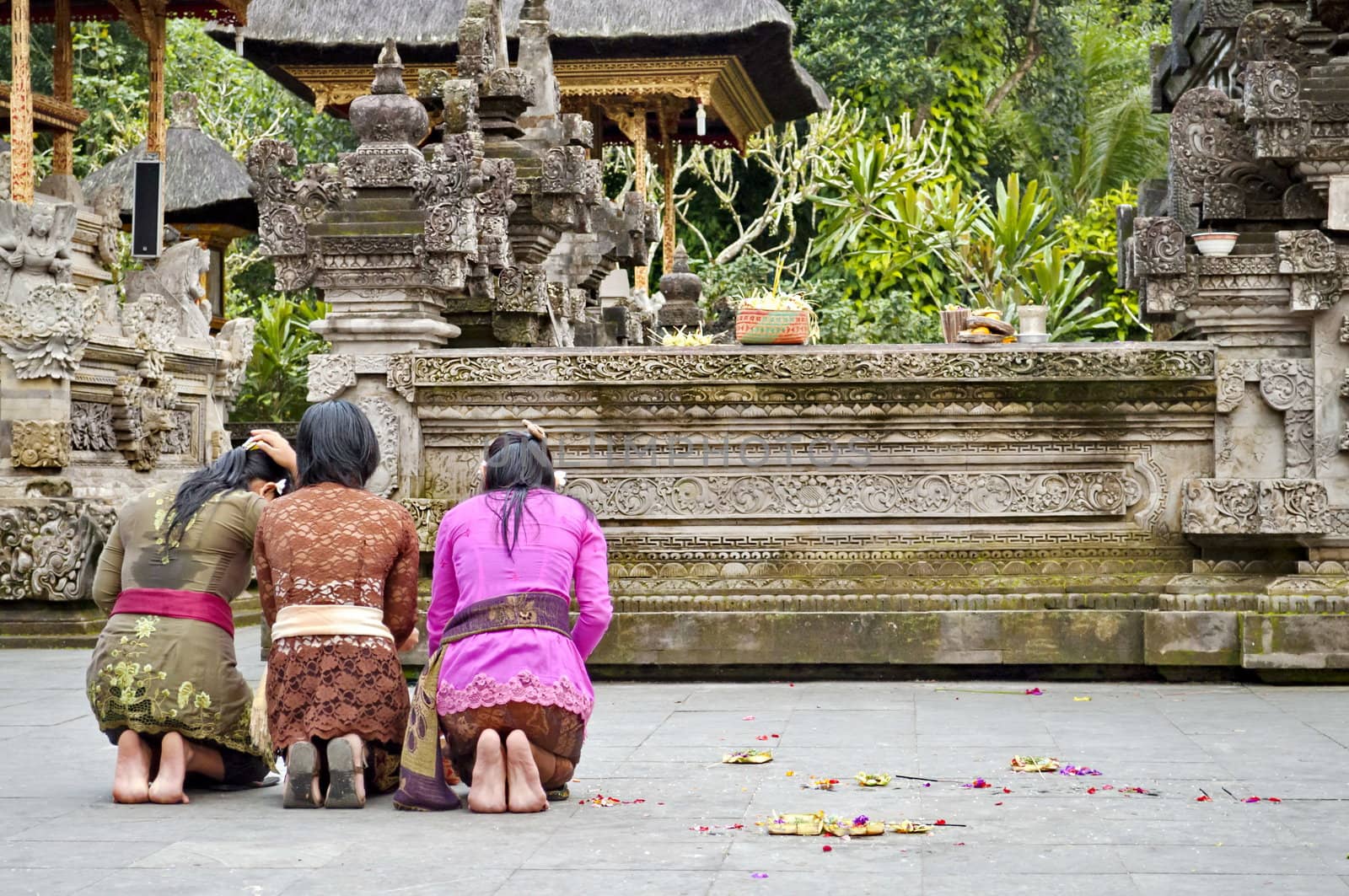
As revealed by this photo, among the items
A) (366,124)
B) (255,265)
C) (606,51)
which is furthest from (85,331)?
(255,265)

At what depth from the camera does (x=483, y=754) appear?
5590 mm

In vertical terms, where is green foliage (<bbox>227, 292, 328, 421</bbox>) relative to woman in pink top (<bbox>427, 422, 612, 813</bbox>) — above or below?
above

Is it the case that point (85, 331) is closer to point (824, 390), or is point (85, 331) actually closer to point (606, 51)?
point (824, 390)

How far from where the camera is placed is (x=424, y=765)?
18.5ft

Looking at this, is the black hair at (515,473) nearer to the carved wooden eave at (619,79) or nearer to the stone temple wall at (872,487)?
the stone temple wall at (872,487)

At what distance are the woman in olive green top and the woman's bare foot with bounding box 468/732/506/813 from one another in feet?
2.99

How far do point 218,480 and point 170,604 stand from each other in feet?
1.62

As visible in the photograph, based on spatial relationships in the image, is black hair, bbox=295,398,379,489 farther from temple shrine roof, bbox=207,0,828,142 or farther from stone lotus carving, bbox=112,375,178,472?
temple shrine roof, bbox=207,0,828,142

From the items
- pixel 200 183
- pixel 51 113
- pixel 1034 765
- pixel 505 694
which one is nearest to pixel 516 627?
pixel 505 694

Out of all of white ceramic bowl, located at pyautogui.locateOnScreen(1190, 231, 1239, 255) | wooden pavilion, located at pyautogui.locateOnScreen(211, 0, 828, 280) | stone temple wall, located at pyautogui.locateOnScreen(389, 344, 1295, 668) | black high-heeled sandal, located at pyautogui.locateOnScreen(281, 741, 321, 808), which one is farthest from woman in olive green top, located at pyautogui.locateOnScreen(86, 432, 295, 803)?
wooden pavilion, located at pyautogui.locateOnScreen(211, 0, 828, 280)

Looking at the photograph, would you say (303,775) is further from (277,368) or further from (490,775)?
(277,368)

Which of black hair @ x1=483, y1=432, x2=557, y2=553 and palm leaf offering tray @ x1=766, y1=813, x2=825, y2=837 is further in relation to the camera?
black hair @ x1=483, y1=432, x2=557, y2=553

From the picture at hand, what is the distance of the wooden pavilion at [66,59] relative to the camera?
55.9 feet

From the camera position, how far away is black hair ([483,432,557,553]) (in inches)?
232
